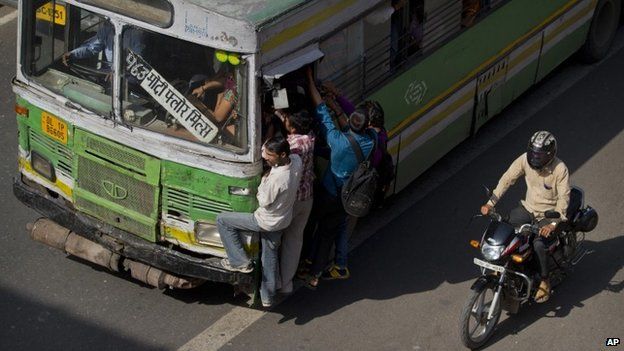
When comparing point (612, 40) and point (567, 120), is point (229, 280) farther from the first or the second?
point (612, 40)

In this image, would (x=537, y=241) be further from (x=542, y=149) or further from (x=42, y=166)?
(x=42, y=166)

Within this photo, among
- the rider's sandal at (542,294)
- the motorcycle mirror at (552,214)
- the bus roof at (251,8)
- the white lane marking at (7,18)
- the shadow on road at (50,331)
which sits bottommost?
the white lane marking at (7,18)

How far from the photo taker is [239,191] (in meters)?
8.65

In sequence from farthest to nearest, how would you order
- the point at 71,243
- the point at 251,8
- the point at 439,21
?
the point at 439,21
the point at 71,243
the point at 251,8

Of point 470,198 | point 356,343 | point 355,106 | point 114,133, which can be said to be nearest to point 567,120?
point 470,198

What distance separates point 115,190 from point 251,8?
1802 millimetres

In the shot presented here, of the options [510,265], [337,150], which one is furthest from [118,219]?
[510,265]

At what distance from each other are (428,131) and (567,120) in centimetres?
242

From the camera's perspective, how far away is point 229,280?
8930 millimetres

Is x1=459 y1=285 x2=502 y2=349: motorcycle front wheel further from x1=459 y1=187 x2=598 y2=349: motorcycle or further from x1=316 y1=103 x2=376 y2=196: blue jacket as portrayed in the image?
x1=316 y1=103 x2=376 y2=196: blue jacket

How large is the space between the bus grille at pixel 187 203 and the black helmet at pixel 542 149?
2.27 metres

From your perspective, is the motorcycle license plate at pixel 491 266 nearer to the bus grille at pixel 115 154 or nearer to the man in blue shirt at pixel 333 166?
the man in blue shirt at pixel 333 166

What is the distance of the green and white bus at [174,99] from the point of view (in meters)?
8.38

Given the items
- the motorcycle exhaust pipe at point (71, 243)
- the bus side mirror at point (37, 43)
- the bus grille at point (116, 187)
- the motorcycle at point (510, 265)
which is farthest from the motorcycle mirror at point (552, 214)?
the bus side mirror at point (37, 43)
